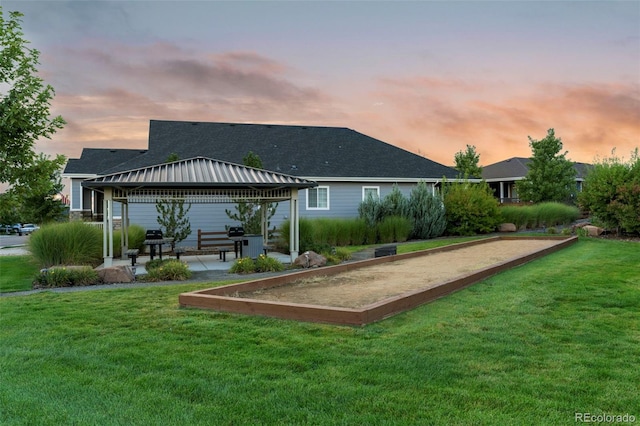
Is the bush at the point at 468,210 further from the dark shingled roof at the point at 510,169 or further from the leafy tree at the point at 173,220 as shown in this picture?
the dark shingled roof at the point at 510,169

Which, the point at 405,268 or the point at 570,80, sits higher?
the point at 570,80

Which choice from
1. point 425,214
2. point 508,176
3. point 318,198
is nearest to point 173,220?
point 318,198

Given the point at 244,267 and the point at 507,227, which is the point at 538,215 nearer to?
the point at 507,227

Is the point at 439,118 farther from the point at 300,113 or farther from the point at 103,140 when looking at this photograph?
the point at 103,140

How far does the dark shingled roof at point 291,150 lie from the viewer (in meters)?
23.1

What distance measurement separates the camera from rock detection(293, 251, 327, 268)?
41.4ft

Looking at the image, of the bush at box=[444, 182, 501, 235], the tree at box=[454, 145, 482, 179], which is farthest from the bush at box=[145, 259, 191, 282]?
the tree at box=[454, 145, 482, 179]

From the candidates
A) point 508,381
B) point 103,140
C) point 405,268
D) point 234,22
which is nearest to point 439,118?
point 234,22

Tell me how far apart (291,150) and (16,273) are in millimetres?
14961

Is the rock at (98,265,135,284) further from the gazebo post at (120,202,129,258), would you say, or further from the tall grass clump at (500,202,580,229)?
the tall grass clump at (500,202,580,229)

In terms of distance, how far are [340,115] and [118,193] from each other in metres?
20.3

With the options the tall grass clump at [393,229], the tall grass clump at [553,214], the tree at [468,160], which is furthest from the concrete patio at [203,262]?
the tree at [468,160]

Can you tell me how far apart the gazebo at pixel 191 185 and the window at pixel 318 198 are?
7553mm

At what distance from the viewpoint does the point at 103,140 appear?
89.8 ft
